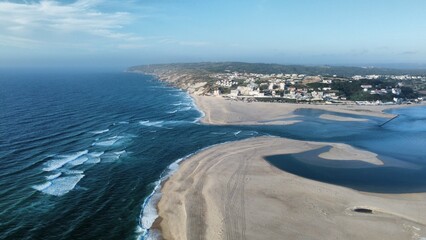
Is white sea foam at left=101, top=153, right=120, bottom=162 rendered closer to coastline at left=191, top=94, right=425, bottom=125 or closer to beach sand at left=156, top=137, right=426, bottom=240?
beach sand at left=156, top=137, right=426, bottom=240

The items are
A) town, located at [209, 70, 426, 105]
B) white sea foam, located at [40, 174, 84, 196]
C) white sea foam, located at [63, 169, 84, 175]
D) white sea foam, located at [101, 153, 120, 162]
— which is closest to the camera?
white sea foam, located at [40, 174, 84, 196]

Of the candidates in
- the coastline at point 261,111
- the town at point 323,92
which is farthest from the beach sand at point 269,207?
the town at point 323,92

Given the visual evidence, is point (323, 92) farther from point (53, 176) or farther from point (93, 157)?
point (53, 176)

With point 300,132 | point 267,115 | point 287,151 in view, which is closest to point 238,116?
point 267,115

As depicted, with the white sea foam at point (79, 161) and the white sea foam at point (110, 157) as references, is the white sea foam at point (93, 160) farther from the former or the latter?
the white sea foam at point (110, 157)

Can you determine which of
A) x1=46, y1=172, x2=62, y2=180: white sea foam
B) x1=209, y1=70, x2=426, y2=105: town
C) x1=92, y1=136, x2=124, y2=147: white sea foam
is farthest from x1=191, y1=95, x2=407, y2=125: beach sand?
x1=46, y1=172, x2=62, y2=180: white sea foam
